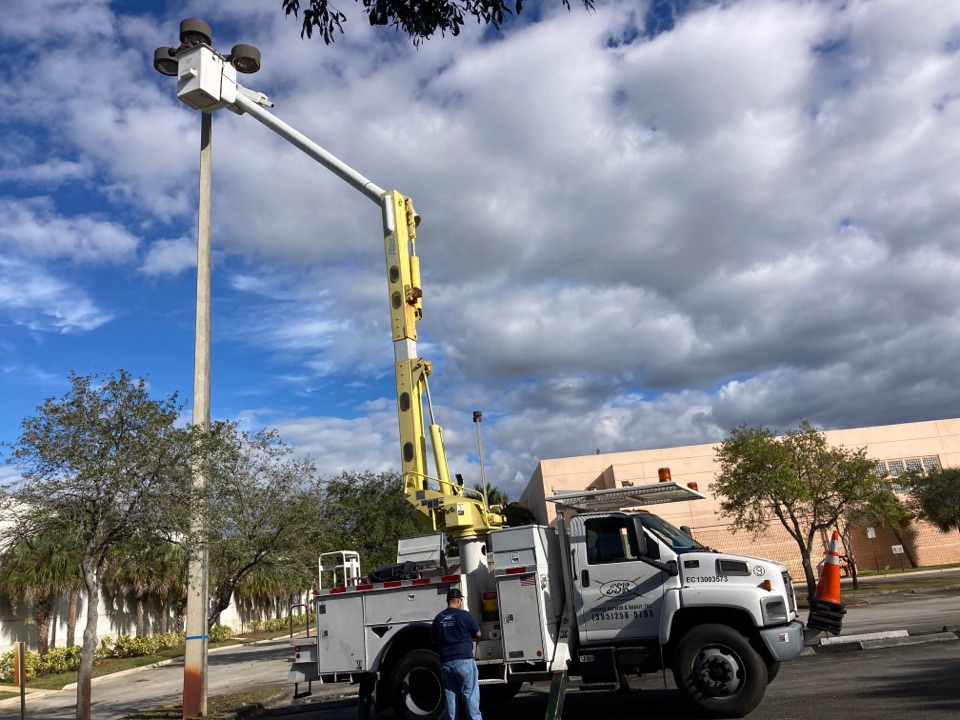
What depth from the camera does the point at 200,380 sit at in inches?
551

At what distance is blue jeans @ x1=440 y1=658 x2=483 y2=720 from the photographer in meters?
8.67

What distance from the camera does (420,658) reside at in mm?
10328

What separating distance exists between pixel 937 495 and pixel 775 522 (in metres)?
8.72

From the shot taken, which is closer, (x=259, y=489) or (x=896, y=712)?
(x=896, y=712)

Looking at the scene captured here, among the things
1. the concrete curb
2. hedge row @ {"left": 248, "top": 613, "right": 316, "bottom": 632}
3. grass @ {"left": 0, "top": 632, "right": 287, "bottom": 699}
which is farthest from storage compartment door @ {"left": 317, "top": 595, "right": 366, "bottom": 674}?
hedge row @ {"left": 248, "top": 613, "right": 316, "bottom": 632}

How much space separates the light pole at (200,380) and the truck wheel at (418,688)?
4.15 metres

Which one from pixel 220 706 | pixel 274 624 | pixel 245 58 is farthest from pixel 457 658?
pixel 274 624

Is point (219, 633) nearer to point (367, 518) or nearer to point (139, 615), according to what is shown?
point (139, 615)

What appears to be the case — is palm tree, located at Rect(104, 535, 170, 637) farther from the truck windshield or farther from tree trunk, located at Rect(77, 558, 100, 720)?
the truck windshield

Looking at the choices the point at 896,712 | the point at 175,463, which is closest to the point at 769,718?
the point at 896,712

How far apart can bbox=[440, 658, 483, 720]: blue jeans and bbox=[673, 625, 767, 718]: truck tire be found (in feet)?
8.16

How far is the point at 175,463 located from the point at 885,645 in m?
12.4

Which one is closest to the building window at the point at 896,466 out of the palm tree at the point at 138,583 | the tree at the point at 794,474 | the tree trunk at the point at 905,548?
the tree trunk at the point at 905,548

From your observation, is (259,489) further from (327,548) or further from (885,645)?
(885,645)
